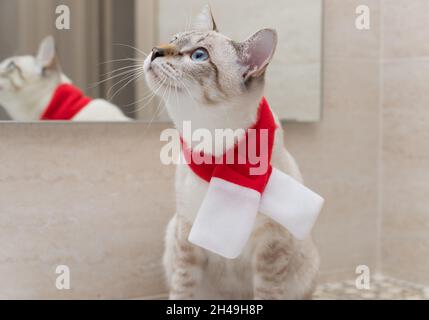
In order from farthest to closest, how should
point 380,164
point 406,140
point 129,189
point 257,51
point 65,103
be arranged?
point 380,164 → point 406,140 → point 129,189 → point 65,103 → point 257,51

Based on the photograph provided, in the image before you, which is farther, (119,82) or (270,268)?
(119,82)

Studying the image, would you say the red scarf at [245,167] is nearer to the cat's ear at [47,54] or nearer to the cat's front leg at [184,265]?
the cat's front leg at [184,265]

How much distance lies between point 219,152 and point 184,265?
308mm

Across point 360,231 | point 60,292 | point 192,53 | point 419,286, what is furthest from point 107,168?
point 419,286

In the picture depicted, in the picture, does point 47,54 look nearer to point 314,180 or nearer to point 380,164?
point 314,180

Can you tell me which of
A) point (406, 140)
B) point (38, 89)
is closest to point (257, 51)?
point (38, 89)

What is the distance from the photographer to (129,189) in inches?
62.8

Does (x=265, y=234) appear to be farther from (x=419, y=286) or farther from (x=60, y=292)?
(x=419, y=286)

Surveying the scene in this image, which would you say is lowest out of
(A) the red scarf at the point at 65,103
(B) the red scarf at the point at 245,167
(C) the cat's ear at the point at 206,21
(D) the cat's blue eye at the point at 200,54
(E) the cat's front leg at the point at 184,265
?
(E) the cat's front leg at the point at 184,265

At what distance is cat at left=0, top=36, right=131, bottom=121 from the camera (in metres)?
1.40

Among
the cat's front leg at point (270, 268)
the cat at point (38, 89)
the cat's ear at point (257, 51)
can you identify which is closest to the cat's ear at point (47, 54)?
the cat at point (38, 89)

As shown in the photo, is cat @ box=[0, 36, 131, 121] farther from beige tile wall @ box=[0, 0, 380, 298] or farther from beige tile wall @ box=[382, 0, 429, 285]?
beige tile wall @ box=[382, 0, 429, 285]

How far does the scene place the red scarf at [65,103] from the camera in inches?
56.8

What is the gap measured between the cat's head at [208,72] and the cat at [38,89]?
0.33 meters
